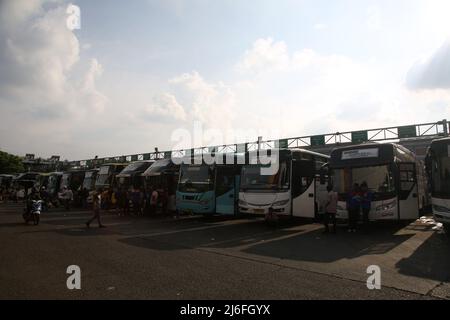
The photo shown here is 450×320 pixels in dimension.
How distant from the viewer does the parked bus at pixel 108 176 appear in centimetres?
2666

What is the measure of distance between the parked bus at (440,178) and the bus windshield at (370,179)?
4.63ft

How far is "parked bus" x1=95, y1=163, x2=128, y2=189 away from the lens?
1049 inches

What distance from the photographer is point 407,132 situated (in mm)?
32031

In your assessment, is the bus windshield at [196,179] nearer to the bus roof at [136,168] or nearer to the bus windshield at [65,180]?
the bus roof at [136,168]

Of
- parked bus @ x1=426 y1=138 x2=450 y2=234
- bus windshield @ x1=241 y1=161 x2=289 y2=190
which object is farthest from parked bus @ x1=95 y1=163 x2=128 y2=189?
parked bus @ x1=426 y1=138 x2=450 y2=234

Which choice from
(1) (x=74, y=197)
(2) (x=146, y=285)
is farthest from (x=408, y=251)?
(1) (x=74, y=197)

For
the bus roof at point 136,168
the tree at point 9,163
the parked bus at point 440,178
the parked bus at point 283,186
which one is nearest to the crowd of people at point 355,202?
the parked bus at point 283,186

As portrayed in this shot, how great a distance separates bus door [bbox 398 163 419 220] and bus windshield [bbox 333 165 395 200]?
0.39 metres

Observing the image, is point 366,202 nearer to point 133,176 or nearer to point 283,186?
point 283,186

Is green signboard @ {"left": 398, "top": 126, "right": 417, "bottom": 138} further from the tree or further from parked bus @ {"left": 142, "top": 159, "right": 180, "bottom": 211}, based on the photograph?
the tree

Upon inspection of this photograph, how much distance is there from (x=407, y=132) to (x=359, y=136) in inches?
155

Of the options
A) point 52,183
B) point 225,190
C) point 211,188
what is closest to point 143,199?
point 211,188

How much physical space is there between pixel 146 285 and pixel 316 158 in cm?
1225
